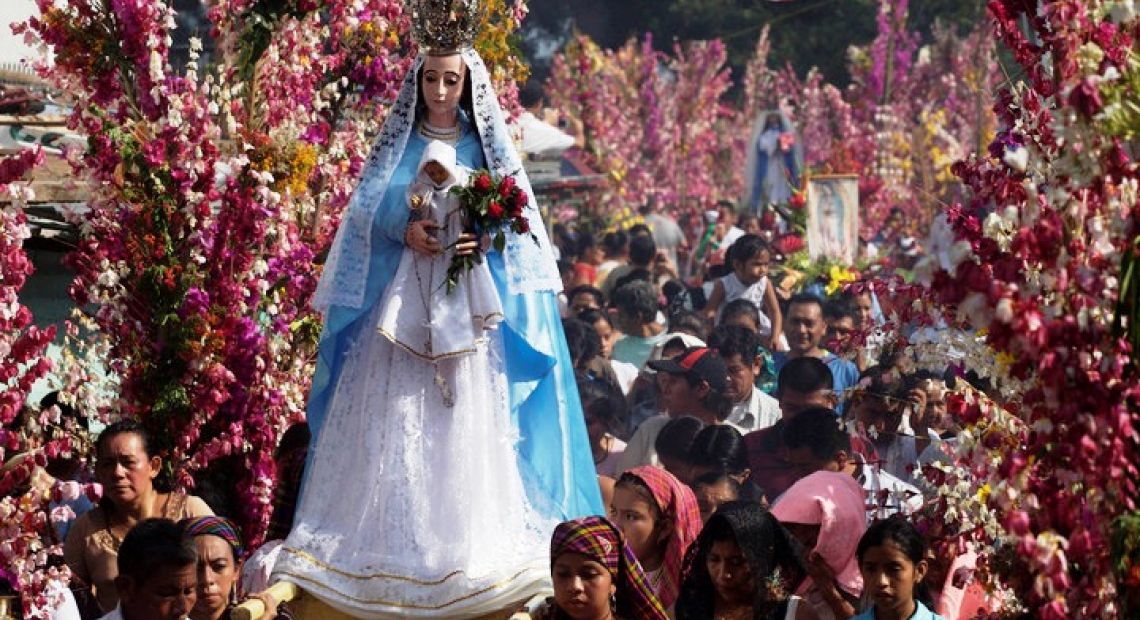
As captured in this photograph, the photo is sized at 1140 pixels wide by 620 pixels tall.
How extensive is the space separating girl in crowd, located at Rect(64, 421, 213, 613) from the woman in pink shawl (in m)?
2.02

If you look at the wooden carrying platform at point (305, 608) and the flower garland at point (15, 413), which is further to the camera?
the wooden carrying platform at point (305, 608)

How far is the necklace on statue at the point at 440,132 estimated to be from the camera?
7637mm

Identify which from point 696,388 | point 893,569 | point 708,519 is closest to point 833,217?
point 696,388

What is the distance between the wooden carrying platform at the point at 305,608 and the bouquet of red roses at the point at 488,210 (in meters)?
1.05

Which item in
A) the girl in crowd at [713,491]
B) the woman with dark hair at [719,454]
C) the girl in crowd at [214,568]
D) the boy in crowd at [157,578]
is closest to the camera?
the boy in crowd at [157,578]

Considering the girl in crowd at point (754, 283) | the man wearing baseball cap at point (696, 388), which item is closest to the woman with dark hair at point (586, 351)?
the man wearing baseball cap at point (696, 388)

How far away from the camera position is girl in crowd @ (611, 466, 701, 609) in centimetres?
757

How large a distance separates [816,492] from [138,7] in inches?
113

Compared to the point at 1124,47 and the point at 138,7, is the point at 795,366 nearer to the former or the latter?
the point at 138,7

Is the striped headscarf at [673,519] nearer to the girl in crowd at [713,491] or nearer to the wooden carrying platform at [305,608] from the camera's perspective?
the wooden carrying platform at [305,608]

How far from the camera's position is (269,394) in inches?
330

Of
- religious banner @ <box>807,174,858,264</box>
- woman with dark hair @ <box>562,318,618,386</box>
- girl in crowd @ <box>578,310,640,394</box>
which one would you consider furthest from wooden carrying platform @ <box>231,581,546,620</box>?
religious banner @ <box>807,174,858,264</box>

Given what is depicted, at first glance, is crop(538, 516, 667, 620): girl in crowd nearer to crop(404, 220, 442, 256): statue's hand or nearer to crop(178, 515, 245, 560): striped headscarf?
crop(178, 515, 245, 560): striped headscarf

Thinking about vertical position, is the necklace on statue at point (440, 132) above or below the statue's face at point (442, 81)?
below
